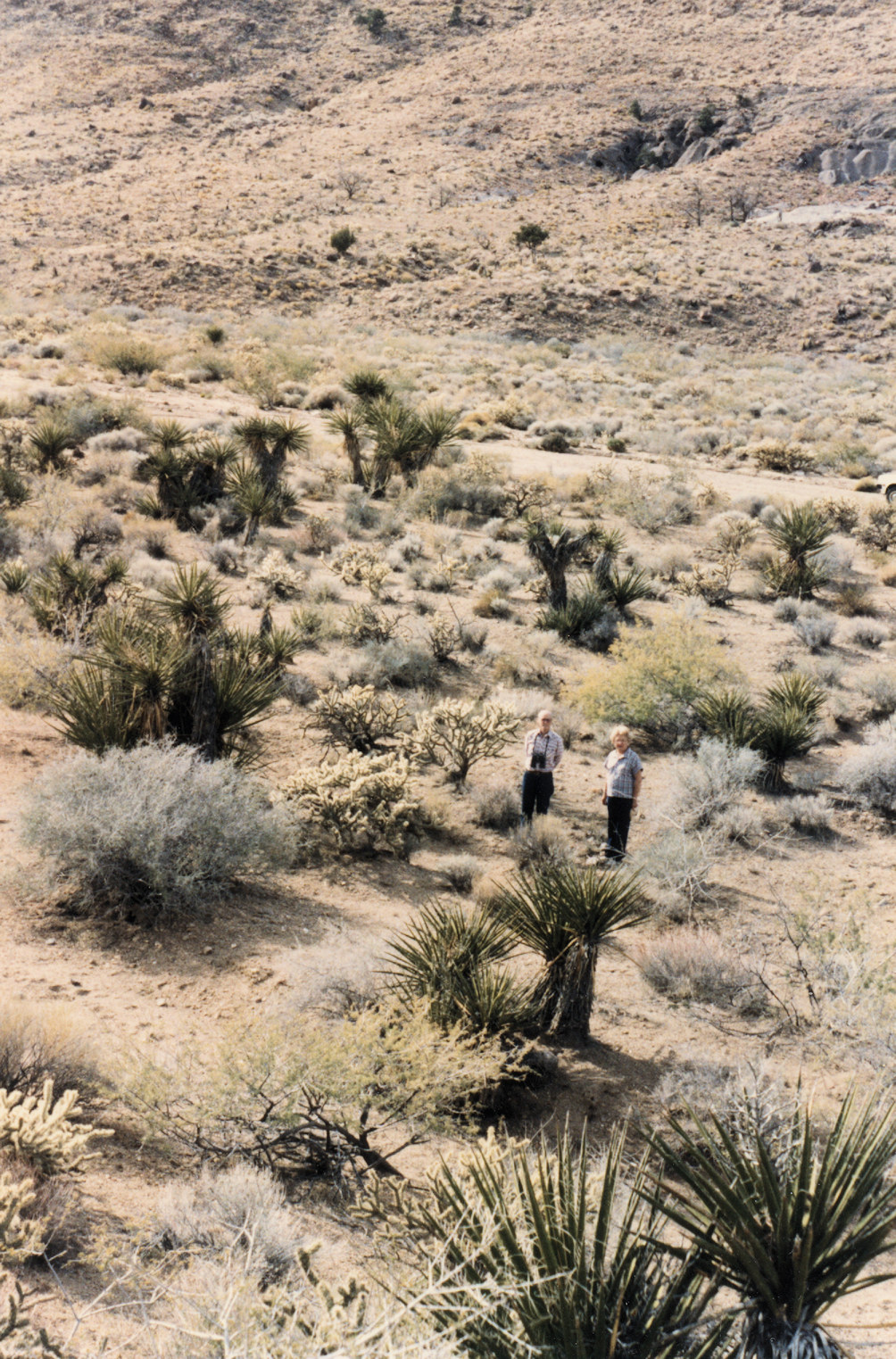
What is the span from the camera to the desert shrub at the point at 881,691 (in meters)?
11.8

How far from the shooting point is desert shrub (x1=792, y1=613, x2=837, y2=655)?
1393 centimetres

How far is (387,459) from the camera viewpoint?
20.4m

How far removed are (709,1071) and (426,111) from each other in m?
73.6

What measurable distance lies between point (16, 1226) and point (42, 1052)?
136 cm

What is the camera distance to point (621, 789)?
27.9 feet

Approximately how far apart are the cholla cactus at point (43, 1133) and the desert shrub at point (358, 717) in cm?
644

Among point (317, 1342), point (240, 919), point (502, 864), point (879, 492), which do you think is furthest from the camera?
point (879, 492)

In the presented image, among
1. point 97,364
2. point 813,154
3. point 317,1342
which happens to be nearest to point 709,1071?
point 317,1342

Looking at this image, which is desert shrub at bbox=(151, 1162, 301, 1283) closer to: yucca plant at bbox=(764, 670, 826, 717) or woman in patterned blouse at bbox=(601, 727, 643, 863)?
woman in patterned blouse at bbox=(601, 727, 643, 863)

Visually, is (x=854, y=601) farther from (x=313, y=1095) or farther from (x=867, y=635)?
(x=313, y=1095)

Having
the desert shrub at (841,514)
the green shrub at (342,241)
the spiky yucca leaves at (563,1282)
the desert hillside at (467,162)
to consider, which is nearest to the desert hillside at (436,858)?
the spiky yucca leaves at (563,1282)

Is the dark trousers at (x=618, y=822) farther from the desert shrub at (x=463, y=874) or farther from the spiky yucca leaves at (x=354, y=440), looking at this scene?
the spiky yucca leaves at (x=354, y=440)

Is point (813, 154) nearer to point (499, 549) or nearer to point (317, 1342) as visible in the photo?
point (499, 549)

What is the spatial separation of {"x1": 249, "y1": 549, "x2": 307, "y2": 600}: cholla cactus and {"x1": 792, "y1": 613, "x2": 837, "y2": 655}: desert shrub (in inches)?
315
